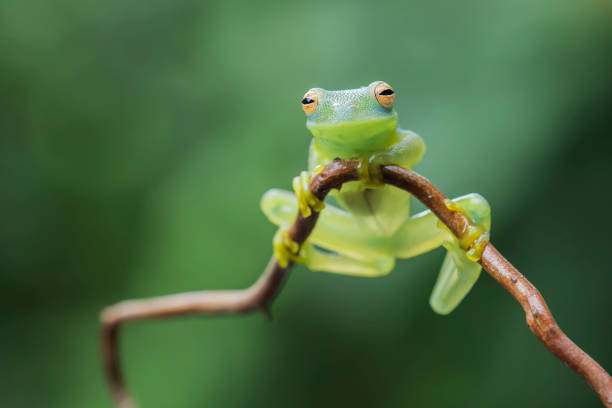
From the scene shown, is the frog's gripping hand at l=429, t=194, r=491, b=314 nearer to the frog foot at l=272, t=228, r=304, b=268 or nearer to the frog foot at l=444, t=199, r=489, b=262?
the frog foot at l=444, t=199, r=489, b=262

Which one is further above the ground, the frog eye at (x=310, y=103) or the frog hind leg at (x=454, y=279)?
the frog eye at (x=310, y=103)

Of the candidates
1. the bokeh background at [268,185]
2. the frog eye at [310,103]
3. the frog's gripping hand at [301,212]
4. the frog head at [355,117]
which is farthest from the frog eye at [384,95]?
the bokeh background at [268,185]

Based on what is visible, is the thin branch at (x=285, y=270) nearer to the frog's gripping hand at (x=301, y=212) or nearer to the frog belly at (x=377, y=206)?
the frog's gripping hand at (x=301, y=212)

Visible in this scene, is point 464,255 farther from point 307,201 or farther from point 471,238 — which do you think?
point 307,201

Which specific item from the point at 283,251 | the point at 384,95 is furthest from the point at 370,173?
the point at 283,251

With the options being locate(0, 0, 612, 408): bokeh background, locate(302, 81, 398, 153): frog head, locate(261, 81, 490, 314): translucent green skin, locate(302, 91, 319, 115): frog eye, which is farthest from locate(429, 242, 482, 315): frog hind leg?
locate(0, 0, 612, 408): bokeh background
